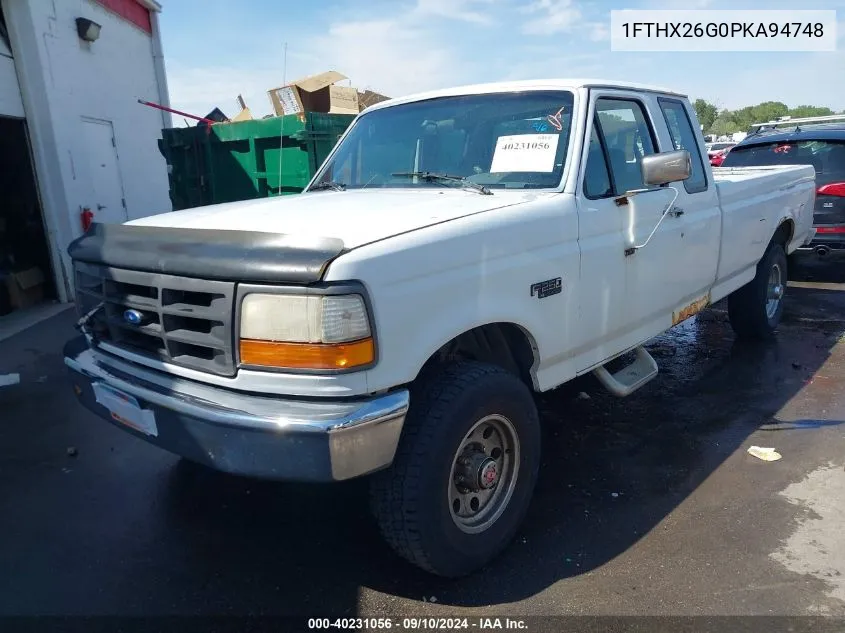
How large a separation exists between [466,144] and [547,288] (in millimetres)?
1035

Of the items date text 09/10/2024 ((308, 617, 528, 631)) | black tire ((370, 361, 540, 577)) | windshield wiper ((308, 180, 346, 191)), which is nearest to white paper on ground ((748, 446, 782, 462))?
black tire ((370, 361, 540, 577))

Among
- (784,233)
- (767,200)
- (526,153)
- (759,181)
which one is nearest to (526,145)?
(526,153)

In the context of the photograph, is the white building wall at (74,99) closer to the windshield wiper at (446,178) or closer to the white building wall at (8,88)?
the white building wall at (8,88)

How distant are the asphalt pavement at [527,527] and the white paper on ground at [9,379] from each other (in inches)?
22.9

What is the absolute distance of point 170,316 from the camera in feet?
7.88

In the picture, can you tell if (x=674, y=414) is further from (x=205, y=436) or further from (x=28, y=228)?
(x=28, y=228)

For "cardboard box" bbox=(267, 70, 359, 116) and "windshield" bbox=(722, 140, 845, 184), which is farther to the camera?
"cardboard box" bbox=(267, 70, 359, 116)

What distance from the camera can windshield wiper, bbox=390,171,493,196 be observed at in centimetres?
306

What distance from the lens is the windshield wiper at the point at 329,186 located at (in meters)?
3.73

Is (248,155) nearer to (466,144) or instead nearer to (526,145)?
(466,144)

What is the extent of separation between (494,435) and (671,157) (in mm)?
1607

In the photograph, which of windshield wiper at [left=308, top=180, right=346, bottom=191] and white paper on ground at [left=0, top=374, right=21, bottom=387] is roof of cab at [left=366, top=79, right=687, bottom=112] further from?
white paper on ground at [left=0, top=374, right=21, bottom=387]

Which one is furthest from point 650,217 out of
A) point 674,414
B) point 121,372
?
point 121,372

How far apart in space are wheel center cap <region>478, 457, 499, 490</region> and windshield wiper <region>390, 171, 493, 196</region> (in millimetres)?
1242
